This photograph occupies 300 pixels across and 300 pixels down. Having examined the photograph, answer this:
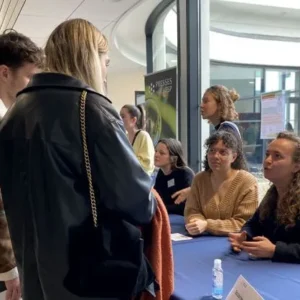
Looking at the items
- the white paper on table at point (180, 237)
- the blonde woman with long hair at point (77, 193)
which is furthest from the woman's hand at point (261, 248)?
the blonde woman with long hair at point (77, 193)

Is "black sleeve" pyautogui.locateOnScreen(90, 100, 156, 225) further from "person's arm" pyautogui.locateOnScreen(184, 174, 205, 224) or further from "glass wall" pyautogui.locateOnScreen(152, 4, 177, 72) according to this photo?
"glass wall" pyautogui.locateOnScreen(152, 4, 177, 72)

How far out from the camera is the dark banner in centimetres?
418

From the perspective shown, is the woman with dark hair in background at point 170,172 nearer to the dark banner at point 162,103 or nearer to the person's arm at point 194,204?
the person's arm at point 194,204

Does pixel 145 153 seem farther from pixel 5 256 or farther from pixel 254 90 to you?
pixel 5 256

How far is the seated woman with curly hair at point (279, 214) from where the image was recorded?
1.65 m

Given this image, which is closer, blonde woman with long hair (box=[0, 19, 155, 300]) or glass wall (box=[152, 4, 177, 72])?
blonde woman with long hair (box=[0, 19, 155, 300])

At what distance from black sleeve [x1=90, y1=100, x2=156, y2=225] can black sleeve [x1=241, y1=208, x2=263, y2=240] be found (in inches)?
39.8

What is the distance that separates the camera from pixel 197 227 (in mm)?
2049

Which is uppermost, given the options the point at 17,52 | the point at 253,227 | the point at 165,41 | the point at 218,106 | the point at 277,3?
the point at 277,3

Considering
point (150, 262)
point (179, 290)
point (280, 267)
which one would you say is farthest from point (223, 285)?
point (150, 262)

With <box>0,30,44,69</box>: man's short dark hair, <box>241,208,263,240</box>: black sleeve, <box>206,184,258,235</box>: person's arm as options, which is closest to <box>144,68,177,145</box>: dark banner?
<box>206,184,258,235</box>: person's arm

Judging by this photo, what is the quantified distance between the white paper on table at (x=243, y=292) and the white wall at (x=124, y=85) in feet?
24.4

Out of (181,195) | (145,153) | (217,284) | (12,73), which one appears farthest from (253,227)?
(145,153)

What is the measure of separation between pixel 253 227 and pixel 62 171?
1.20 metres
